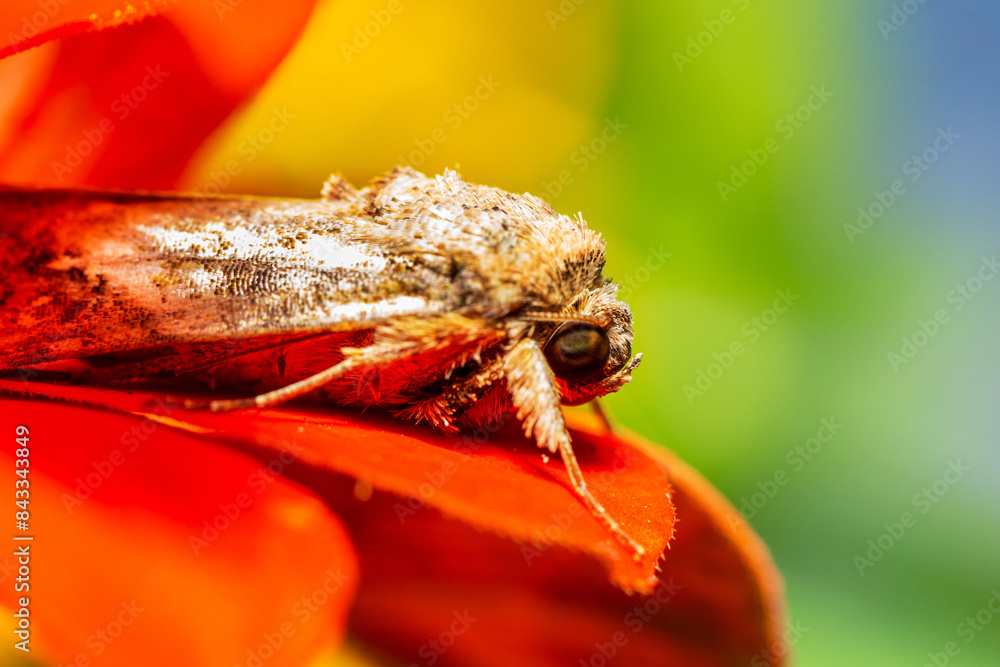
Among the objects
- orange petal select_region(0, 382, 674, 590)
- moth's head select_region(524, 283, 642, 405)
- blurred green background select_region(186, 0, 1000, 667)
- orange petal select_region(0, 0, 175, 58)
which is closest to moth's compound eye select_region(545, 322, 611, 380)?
moth's head select_region(524, 283, 642, 405)

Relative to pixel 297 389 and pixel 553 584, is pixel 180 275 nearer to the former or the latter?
pixel 297 389

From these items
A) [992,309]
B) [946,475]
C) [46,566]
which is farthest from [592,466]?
[992,309]

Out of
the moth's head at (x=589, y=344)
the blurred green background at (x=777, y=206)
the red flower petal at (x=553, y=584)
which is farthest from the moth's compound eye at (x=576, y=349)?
the blurred green background at (x=777, y=206)

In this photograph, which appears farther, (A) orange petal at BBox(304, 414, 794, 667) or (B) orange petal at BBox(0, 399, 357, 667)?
(A) orange petal at BBox(304, 414, 794, 667)

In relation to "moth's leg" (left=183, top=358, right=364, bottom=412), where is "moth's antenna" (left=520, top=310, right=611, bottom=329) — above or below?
above

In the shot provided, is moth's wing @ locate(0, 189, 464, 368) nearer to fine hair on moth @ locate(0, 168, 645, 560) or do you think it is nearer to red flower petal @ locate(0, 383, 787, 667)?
fine hair on moth @ locate(0, 168, 645, 560)

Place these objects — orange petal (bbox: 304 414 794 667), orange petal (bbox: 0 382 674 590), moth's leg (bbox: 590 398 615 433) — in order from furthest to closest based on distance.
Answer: moth's leg (bbox: 590 398 615 433) < orange petal (bbox: 304 414 794 667) < orange petal (bbox: 0 382 674 590)

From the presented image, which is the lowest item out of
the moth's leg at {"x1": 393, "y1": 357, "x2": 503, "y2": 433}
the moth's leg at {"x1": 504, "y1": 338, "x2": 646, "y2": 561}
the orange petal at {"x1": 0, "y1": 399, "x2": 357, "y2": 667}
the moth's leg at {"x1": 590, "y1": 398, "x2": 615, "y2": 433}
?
the orange petal at {"x1": 0, "y1": 399, "x2": 357, "y2": 667}
